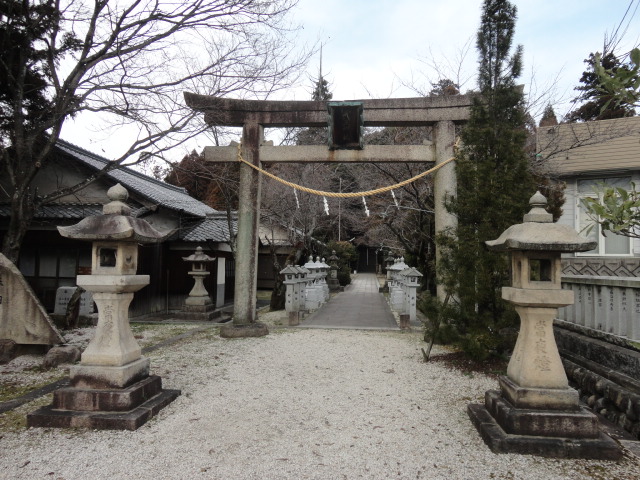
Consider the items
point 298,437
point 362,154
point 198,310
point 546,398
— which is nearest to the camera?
point 546,398

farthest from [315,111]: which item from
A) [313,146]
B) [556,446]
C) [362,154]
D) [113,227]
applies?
[556,446]

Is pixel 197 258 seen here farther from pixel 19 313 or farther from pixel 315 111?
pixel 315 111

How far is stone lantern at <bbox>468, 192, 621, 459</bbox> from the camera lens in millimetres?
3305

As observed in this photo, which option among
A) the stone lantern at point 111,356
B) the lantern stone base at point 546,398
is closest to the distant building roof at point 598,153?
the lantern stone base at point 546,398

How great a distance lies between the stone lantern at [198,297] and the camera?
11.5 metres

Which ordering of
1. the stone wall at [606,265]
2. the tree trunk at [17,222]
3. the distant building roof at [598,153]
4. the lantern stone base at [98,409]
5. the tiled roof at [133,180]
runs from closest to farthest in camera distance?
1. the lantern stone base at [98,409]
2. the tree trunk at [17,222]
3. the stone wall at [606,265]
4. the distant building roof at [598,153]
5. the tiled roof at [133,180]

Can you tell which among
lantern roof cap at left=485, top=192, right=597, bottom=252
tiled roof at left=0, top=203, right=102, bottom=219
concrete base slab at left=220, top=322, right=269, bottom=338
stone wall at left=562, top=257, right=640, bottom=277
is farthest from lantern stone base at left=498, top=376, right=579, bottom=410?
tiled roof at left=0, top=203, right=102, bottom=219

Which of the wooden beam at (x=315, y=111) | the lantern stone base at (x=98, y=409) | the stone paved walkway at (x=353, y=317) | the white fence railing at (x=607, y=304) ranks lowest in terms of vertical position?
the stone paved walkway at (x=353, y=317)

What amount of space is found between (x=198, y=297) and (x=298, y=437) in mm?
9087

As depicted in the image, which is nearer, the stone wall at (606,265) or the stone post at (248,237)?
the stone post at (248,237)

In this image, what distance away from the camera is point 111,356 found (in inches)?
160

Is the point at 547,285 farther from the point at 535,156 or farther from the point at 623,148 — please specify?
the point at 623,148

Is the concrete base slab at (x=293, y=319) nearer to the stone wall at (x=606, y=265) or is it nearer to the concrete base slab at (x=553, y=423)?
the concrete base slab at (x=553, y=423)

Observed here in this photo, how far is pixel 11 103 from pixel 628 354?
38.2ft
